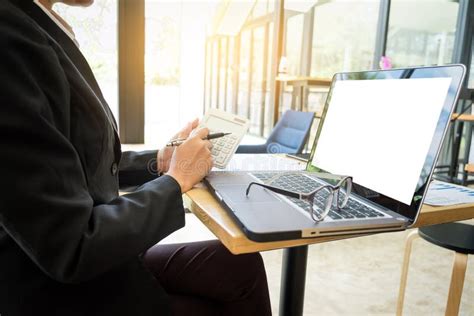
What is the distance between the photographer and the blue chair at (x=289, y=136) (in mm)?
2533

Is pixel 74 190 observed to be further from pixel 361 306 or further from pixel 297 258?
pixel 361 306

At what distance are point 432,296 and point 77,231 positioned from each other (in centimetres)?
174

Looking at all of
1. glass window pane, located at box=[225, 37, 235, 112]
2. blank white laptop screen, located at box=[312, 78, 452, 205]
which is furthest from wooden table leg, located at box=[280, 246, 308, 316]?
glass window pane, located at box=[225, 37, 235, 112]

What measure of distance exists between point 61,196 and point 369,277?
1.74 meters

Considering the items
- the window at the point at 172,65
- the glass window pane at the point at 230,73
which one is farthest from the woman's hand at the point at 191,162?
the glass window pane at the point at 230,73

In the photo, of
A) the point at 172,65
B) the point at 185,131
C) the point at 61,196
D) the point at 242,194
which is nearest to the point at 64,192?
the point at 61,196

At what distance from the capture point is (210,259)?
2.92 feet

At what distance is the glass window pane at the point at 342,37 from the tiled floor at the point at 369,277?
2919 millimetres

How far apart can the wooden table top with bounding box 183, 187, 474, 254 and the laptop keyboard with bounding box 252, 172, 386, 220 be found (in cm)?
5

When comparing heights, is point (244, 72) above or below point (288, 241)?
above

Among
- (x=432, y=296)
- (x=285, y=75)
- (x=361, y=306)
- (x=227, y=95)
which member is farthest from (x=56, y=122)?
(x=227, y=95)

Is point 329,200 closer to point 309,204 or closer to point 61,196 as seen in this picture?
point 309,204

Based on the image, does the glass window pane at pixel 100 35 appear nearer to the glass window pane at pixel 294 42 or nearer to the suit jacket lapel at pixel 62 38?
the glass window pane at pixel 294 42

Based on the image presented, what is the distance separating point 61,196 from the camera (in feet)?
1.59
